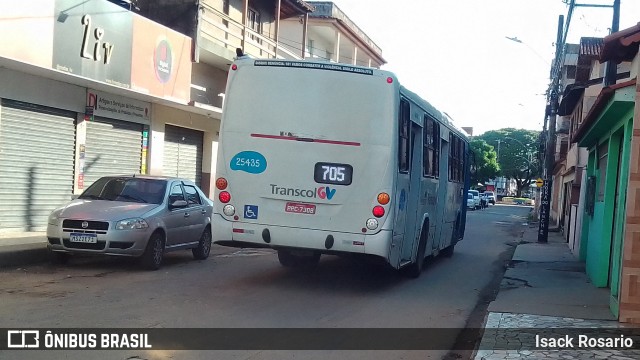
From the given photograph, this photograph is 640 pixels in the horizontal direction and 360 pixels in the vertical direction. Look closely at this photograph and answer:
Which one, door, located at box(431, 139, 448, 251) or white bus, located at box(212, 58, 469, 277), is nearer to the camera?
white bus, located at box(212, 58, 469, 277)

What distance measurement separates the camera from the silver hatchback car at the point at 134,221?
9734 mm

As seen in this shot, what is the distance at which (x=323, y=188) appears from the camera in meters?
8.78

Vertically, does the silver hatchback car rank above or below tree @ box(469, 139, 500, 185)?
below

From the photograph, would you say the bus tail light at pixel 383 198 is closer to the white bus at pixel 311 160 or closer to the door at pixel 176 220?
the white bus at pixel 311 160

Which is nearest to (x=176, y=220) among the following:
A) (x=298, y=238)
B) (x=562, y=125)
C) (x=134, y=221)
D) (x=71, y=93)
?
(x=134, y=221)

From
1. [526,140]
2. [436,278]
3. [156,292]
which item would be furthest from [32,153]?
[526,140]

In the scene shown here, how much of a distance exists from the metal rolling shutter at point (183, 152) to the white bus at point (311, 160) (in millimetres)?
11272

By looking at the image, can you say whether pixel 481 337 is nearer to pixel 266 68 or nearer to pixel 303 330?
pixel 303 330

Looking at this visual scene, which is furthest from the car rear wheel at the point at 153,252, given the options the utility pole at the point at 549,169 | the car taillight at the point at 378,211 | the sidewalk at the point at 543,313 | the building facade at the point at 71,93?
the utility pole at the point at 549,169

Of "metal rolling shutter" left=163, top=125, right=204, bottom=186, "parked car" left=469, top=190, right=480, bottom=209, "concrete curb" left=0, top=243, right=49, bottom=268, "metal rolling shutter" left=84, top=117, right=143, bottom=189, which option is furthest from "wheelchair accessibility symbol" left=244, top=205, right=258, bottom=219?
"parked car" left=469, top=190, right=480, bottom=209

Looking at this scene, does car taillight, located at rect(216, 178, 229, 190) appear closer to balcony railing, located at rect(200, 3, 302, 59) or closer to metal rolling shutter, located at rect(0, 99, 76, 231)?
metal rolling shutter, located at rect(0, 99, 76, 231)

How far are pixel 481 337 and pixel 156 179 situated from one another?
697 cm

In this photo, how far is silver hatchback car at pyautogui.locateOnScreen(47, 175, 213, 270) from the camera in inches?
383

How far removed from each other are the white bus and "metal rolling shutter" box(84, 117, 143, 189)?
23.9ft
